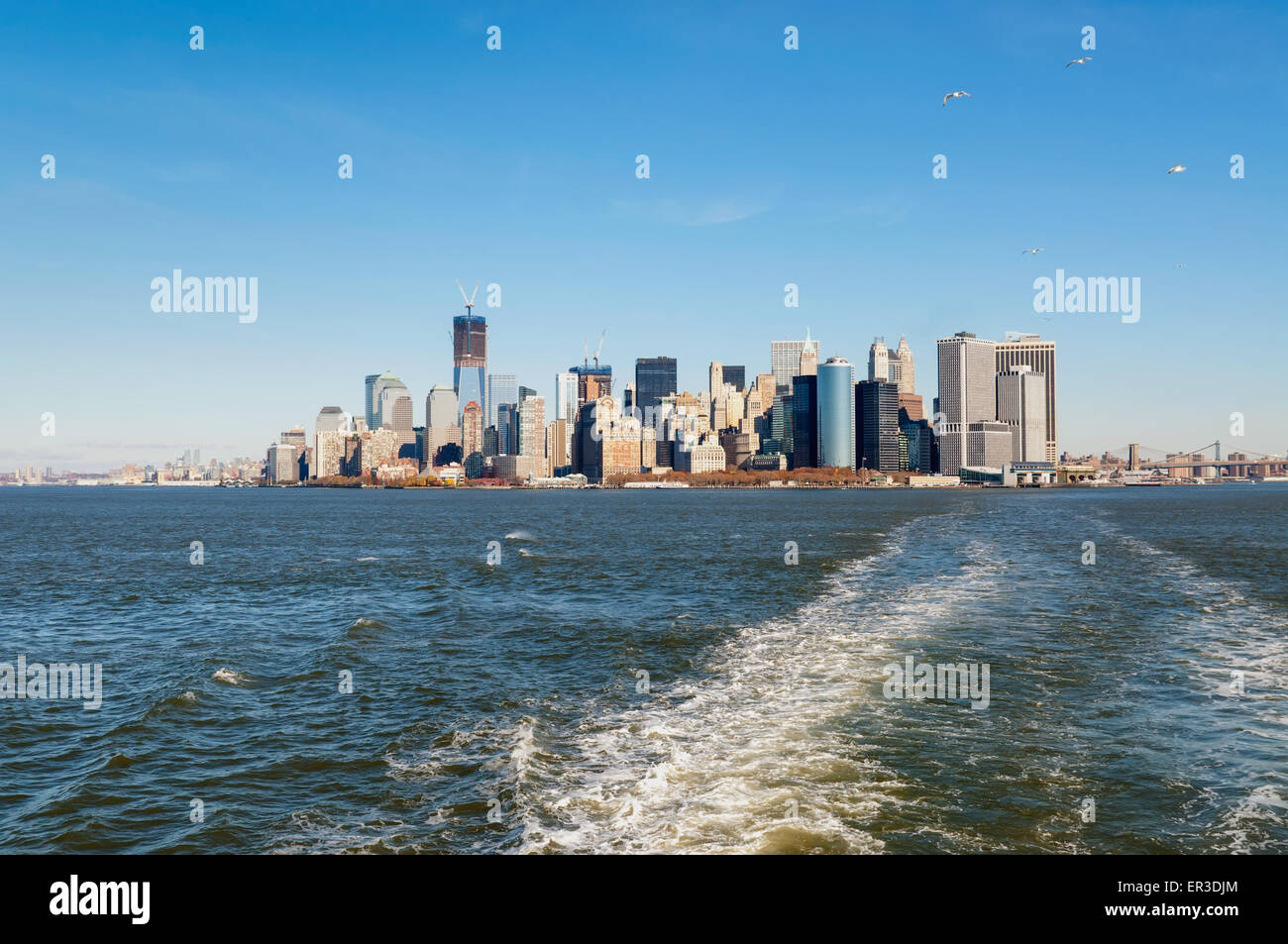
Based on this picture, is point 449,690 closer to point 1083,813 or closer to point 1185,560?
point 1083,813

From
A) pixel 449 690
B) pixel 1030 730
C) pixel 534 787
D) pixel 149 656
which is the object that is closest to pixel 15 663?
pixel 149 656

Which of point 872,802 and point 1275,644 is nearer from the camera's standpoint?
point 872,802

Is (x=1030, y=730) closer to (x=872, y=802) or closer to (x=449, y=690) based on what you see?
(x=872, y=802)
